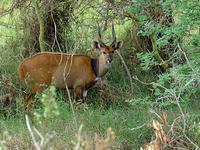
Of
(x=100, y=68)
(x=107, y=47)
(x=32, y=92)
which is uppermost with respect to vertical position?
(x=107, y=47)

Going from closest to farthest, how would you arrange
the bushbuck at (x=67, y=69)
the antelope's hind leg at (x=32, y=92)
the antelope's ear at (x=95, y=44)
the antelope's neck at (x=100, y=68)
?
the antelope's hind leg at (x=32, y=92) < the bushbuck at (x=67, y=69) < the antelope's ear at (x=95, y=44) < the antelope's neck at (x=100, y=68)

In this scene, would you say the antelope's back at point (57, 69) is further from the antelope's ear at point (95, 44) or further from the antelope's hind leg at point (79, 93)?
the antelope's ear at point (95, 44)

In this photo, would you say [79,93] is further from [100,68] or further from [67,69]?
[100,68]

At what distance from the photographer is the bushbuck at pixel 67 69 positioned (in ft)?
30.1

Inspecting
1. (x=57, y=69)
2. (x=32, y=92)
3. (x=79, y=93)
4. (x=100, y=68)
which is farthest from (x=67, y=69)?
(x=32, y=92)

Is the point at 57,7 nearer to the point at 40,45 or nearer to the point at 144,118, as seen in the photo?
the point at 40,45

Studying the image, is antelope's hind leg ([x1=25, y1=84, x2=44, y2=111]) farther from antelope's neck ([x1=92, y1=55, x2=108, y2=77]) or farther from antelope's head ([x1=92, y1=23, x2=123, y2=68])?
antelope's head ([x1=92, y1=23, x2=123, y2=68])

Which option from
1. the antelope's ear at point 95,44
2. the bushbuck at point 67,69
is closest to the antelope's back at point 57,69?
the bushbuck at point 67,69

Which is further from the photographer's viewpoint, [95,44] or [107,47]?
[95,44]

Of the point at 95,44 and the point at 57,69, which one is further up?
the point at 95,44

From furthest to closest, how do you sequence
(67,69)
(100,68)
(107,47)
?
1. (100,68)
2. (67,69)
3. (107,47)

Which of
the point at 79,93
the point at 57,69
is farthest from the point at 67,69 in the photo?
the point at 79,93

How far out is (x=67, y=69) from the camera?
9.48 metres

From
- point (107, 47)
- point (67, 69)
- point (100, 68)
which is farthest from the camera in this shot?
point (100, 68)
